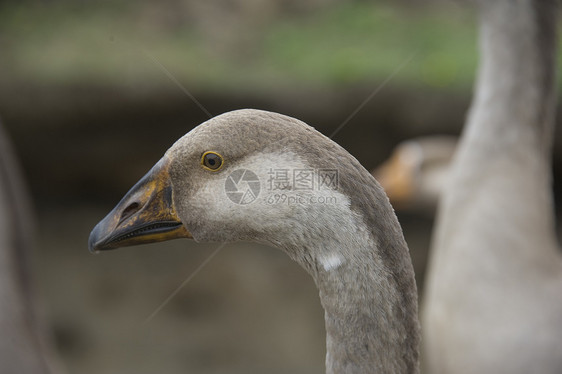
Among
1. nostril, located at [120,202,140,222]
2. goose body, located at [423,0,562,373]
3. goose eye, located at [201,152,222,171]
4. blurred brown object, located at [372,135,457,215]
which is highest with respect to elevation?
goose eye, located at [201,152,222,171]

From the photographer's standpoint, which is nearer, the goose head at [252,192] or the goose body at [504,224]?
the goose head at [252,192]

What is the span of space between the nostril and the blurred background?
309 centimetres

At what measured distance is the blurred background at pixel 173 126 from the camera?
468 cm

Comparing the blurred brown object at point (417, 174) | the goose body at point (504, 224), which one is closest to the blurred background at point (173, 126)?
the blurred brown object at point (417, 174)

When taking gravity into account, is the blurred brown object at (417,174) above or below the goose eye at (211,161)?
below

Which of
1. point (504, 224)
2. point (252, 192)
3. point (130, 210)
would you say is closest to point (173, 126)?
point (504, 224)

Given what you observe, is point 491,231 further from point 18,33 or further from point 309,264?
point 18,33

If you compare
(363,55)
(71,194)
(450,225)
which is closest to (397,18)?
(363,55)

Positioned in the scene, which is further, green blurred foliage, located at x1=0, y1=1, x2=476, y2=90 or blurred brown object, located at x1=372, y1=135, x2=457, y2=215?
green blurred foliage, located at x1=0, y1=1, x2=476, y2=90

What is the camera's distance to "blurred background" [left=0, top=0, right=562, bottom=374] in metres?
4.68

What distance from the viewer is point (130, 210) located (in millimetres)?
1509

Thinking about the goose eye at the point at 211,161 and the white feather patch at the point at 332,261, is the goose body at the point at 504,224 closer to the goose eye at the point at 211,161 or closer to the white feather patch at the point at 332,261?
the white feather patch at the point at 332,261

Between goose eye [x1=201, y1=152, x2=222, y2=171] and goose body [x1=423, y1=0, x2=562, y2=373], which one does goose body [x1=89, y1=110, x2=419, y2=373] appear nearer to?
goose eye [x1=201, y1=152, x2=222, y2=171]

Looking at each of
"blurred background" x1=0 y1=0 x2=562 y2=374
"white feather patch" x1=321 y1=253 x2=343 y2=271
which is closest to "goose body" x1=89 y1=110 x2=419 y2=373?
"white feather patch" x1=321 y1=253 x2=343 y2=271
